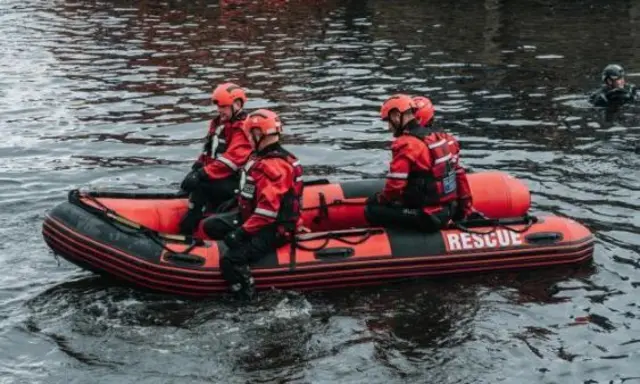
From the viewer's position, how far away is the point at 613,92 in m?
17.0

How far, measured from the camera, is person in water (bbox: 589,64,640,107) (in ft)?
55.6

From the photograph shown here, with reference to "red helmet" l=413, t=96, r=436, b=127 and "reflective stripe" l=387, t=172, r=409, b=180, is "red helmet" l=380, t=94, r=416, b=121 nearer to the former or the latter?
"red helmet" l=413, t=96, r=436, b=127

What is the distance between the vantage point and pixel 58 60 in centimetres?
2369

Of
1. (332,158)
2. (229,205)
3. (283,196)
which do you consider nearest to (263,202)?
(283,196)

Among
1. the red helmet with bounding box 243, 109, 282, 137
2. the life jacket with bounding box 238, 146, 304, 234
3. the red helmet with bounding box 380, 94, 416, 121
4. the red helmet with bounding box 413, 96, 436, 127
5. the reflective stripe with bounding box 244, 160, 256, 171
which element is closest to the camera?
the red helmet with bounding box 243, 109, 282, 137

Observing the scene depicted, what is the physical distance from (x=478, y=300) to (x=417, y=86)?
10480mm

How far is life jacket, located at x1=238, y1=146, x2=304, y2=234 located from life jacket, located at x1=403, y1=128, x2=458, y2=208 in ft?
4.07

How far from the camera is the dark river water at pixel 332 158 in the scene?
8.55 meters

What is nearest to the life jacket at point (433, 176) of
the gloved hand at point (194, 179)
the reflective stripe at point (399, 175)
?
the reflective stripe at point (399, 175)

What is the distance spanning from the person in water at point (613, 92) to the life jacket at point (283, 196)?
30.0ft

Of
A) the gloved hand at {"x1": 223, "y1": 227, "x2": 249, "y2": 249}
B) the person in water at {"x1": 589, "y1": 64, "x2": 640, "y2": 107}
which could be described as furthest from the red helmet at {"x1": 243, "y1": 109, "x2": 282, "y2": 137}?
the person in water at {"x1": 589, "y1": 64, "x2": 640, "y2": 107}

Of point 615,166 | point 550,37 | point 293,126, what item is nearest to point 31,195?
point 293,126

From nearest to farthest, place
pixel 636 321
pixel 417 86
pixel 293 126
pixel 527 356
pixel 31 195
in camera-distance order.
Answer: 1. pixel 527 356
2. pixel 636 321
3. pixel 31 195
4. pixel 293 126
5. pixel 417 86

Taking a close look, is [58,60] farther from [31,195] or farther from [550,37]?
[550,37]
